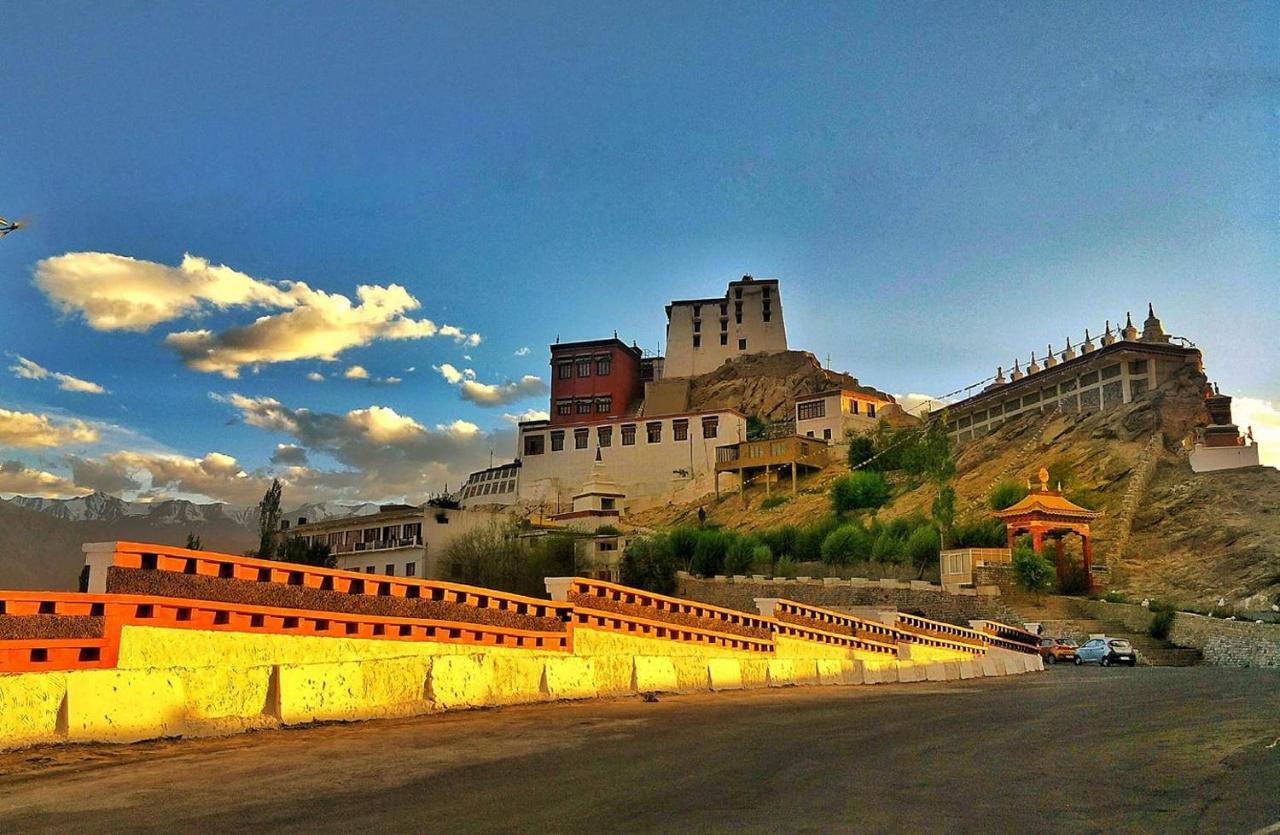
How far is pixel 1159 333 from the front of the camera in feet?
244

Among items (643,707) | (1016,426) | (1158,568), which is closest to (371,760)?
(643,707)

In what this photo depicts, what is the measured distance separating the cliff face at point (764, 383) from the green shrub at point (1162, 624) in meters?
56.7

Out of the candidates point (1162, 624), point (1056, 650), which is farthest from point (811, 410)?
point (1056, 650)

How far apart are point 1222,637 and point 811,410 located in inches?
2245

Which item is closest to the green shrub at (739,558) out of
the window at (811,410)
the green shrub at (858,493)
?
the green shrub at (858,493)

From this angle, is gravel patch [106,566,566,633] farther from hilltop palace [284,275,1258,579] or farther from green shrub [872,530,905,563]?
hilltop palace [284,275,1258,579]

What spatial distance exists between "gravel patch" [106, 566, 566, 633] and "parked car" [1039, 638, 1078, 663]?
27.2 metres

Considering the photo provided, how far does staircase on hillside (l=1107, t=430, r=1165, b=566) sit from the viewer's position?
5347 cm

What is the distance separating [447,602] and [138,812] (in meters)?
8.23

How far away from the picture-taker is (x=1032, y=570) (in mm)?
45375

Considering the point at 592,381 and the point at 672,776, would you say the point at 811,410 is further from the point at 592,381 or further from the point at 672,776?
the point at 672,776

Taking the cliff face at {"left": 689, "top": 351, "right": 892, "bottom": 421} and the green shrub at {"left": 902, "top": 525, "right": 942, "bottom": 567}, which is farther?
the cliff face at {"left": 689, "top": 351, "right": 892, "bottom": 421}

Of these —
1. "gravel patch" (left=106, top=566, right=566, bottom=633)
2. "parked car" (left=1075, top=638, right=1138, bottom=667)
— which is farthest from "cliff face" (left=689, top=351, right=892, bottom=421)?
"gravel patch" (left=106, top=566, right=566, bottom=633)

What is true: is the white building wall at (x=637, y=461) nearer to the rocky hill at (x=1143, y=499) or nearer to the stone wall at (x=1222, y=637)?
the rocky hill at (x=1143, y=499)
